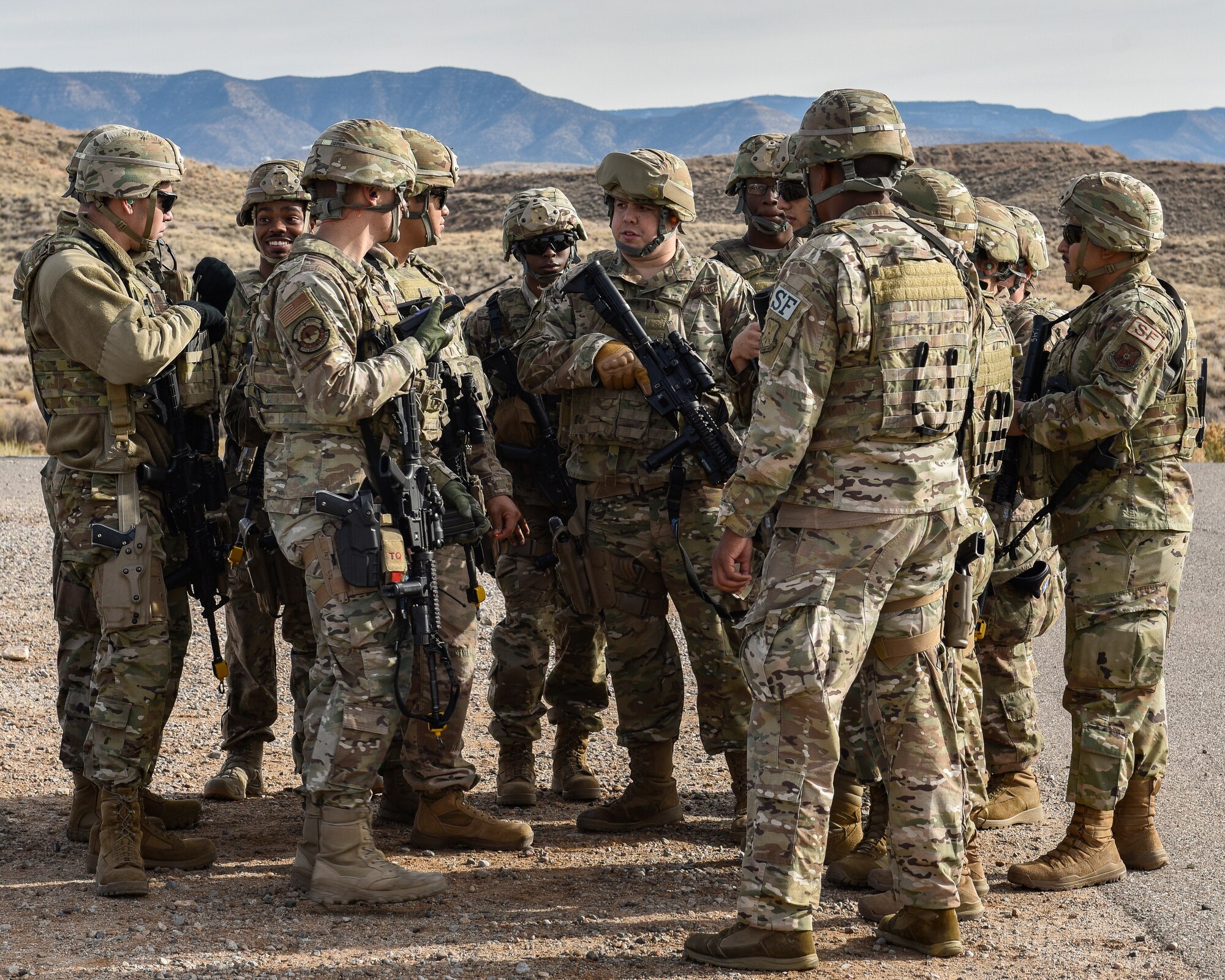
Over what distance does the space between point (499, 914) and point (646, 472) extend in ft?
5.97

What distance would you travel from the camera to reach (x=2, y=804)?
5738 mm

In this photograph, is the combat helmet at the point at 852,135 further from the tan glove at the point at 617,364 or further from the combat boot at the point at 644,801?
the combat boot at the point at 644,801

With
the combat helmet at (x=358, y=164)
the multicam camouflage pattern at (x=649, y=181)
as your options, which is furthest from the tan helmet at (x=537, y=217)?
the combat helmet at (x=358, y=164)

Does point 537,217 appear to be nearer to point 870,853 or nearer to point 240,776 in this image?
point 240,776

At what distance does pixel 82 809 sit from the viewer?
526 centimetres

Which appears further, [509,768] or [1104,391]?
[509,768]

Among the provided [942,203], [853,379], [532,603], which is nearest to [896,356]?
[853,379]

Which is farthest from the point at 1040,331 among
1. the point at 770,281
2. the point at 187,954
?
the point at 187,954

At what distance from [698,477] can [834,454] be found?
134 cm

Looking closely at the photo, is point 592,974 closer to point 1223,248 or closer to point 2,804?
point 2,804

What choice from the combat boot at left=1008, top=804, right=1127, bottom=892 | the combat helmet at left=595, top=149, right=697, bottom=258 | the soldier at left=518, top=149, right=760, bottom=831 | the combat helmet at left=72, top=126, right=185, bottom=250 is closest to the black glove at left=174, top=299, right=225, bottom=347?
the combat helmet at left=72, top=126, right=185, bottom=250

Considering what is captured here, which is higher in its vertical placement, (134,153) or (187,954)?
(134,153)

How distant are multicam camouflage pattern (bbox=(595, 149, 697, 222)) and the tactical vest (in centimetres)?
136

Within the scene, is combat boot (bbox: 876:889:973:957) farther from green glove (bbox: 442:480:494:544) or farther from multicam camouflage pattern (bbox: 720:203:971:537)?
green glove (bbox: 442:480:494:544)
